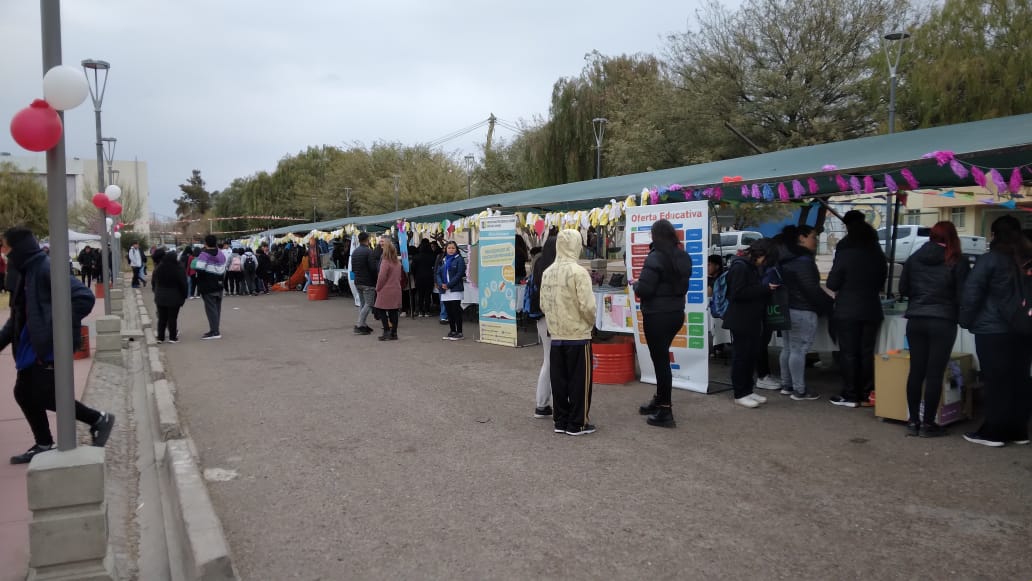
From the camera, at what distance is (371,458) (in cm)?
561

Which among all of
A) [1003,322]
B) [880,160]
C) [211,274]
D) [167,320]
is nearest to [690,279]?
[880,160]

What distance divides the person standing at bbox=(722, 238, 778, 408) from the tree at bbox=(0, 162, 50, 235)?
40.2m

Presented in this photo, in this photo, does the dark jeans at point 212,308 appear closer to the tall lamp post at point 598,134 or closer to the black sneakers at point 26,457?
the black sneakers at point 26,457

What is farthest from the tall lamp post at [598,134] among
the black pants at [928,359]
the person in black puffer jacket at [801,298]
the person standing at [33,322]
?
the person standing at [33,322]

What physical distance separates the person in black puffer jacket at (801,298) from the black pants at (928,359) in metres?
1.31

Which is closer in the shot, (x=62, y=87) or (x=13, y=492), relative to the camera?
(x=62, y=87)

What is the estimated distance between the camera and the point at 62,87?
12.0 feet

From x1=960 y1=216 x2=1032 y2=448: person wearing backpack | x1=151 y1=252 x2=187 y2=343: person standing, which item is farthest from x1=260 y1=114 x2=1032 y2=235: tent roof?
x1=151 y1=252 x2=187 y2=343: person standing

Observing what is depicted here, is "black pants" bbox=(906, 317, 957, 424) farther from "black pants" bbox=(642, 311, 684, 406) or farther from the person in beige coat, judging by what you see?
the person in beige coat

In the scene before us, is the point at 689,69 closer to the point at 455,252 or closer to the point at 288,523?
the point at 455,252

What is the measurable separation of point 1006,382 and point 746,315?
89.1 inches

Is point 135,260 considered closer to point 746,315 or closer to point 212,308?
point 212,308

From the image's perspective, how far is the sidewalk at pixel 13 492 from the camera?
3.94 m

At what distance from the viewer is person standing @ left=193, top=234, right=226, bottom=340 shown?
12148 mm
